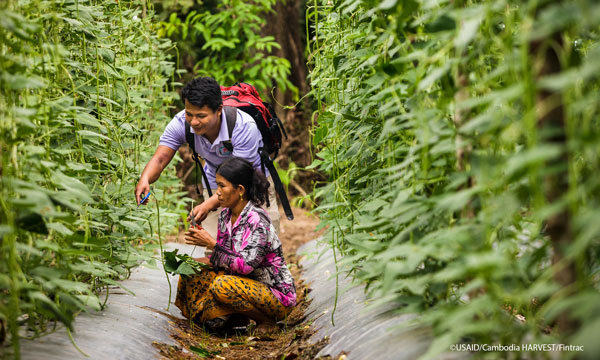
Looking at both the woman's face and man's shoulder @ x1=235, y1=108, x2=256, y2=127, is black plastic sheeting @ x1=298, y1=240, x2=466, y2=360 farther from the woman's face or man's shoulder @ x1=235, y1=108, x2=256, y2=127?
man's shoulder @ x1=235, y1=108, x2=256, y2=127

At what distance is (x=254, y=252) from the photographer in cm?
366

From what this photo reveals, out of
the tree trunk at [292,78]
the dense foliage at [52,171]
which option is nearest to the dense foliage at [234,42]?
the tree trunk at [292,78]

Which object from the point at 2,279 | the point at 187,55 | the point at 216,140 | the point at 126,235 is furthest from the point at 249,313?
the point at 187,55

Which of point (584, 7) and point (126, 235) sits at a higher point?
point (584, 7)

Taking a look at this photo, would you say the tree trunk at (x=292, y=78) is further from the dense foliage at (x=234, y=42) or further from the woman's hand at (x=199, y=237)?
the woman's hand at (x=199, y=237)

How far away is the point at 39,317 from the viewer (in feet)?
8.39

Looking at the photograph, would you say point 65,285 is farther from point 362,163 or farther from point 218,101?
point 218,101

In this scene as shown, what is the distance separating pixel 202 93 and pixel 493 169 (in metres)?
2.51

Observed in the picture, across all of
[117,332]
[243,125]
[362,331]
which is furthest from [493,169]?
[243,125]

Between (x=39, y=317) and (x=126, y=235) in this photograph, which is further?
(x=126, y=235)

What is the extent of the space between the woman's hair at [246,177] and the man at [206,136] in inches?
7.1

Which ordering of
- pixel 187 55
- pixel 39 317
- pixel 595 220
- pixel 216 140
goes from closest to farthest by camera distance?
pixel 595 220 < pixel 39 317 < pixel 216 140 < pixel 187 55

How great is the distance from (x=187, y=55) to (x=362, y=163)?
743cm

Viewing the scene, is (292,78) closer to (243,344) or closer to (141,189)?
(141,189)
